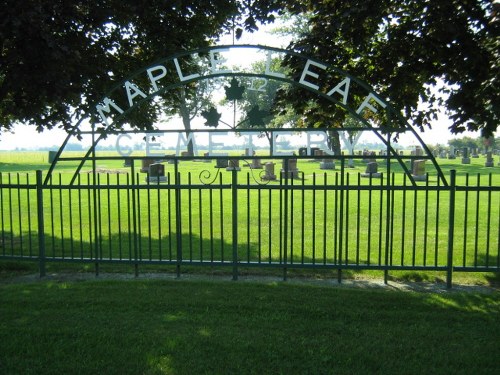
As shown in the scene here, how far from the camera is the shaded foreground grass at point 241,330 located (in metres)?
4.20

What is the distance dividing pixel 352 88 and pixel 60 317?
6043 mm

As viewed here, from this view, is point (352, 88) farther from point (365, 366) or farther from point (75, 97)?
point (365, 366)

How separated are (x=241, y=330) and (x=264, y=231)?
19.8 ft

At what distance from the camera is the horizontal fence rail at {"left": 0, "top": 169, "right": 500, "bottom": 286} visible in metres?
6.78

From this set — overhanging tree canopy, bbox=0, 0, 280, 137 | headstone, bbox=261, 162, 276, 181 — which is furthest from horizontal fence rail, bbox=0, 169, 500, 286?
headstone, bbox=261, 162, 276, 181

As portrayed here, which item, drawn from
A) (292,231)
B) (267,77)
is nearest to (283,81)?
(267,77)

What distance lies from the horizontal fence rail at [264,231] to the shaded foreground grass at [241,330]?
719mm

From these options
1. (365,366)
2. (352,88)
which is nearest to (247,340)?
(365,366)

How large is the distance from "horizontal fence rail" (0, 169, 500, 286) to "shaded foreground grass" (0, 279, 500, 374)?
719 millimetres

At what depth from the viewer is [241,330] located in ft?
16.3

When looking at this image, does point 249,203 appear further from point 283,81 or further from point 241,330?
point 241,330

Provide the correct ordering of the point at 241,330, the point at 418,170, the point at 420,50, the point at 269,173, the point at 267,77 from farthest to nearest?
1. the point at 418,170
2. the point at 269,173
3. the point at 420,50
4. the point at 267,77
5. the point at 241,330

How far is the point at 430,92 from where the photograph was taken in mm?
9562

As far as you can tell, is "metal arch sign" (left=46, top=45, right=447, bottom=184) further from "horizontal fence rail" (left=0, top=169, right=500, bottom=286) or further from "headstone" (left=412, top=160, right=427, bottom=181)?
"headstone" (left=412, top=160, right=427, bottom=181)
